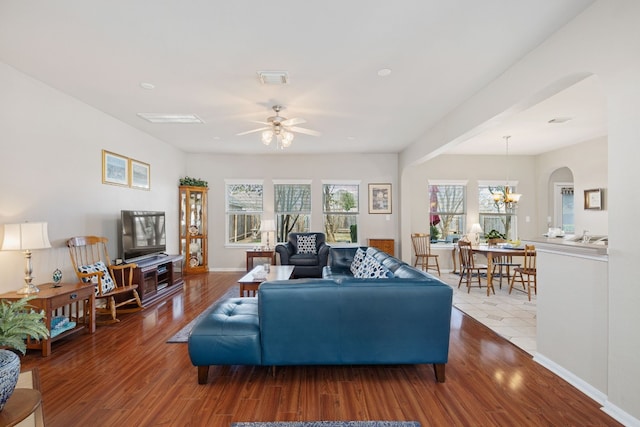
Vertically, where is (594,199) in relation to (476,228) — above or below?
above

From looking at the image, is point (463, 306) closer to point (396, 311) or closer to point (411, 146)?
point (396, 311)

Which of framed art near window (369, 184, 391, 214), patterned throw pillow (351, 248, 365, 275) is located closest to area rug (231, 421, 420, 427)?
patterned throw pillow (351, 248, 365, 275)

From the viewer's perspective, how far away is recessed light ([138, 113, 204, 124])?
4.61m

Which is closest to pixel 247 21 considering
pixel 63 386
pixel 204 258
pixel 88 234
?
pixel 63 386

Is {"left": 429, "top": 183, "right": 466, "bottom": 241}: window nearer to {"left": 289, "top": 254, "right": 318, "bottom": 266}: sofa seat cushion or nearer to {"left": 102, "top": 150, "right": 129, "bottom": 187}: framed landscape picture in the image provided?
{"left": 289, "top": 254, "right": 318, "bottom": 266}: sofa seat cushion

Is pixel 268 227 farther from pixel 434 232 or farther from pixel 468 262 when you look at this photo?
pixel 468 262

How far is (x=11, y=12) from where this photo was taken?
7.54 feet

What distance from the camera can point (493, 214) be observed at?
295 inches

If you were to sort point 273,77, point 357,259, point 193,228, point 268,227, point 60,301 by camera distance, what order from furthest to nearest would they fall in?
point 268,227 → point 193,228 → point 357,259 → point 273,77 → point 60,301

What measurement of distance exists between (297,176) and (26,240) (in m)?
5.16

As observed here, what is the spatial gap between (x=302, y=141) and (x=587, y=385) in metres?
5.26

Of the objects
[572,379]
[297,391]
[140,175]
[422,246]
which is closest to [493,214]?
[422,246]

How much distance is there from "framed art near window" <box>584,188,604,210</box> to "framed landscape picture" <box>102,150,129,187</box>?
849 cm

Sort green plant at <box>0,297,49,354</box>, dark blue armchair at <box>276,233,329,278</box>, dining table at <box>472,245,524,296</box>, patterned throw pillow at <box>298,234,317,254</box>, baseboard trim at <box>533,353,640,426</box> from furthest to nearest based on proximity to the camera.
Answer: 1. patterned throw pillow at <box>298,234,317,254</box>
2. dark blue armchair at <box>276,233,329,278</box>
3. dining table at <box>472,245,524,296</box>
4. baseboard trim at <box>533,353,640,426</box>
5. green plant at <box>0,297,49,354</box>
